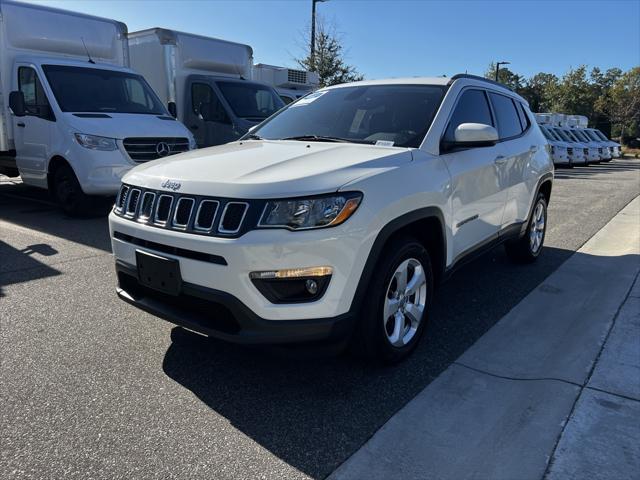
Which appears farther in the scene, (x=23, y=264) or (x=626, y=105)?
(x=626, y=105)

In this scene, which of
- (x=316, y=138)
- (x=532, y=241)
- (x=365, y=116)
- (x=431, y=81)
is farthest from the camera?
(x=532, y=241)

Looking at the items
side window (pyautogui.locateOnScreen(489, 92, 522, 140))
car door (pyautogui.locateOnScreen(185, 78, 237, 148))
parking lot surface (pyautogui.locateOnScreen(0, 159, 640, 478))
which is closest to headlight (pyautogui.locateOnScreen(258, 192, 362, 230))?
parking lot surface (pyautogui.locateOnScreen(0, 159, 640, 478))

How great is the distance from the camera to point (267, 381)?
3.04 meters

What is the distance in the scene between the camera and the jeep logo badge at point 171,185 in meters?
2.86

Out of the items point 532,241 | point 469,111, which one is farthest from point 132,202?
point 532,241

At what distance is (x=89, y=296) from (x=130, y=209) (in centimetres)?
157

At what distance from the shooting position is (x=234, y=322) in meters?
2.68

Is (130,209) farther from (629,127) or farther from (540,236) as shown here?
(629,127)

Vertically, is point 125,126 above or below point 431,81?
below

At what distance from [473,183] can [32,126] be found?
6990mm

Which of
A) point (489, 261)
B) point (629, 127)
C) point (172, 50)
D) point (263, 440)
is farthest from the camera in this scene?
point (629, 127)

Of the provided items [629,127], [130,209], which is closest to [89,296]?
[130,209]

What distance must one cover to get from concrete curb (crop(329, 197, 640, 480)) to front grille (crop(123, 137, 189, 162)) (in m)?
5.59

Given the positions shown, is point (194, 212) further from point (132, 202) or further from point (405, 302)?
point (405, 302)
